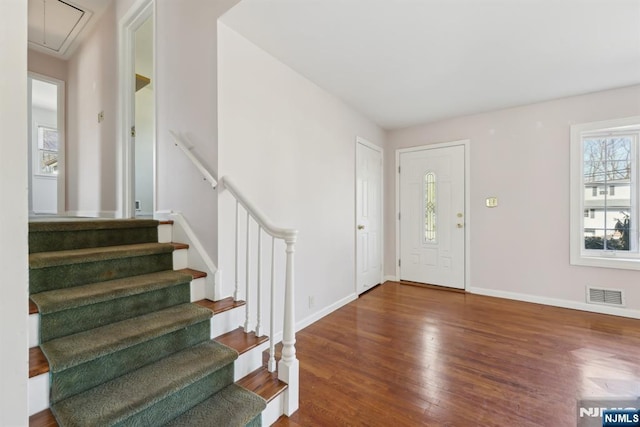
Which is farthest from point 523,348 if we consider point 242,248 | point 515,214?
point 242,248

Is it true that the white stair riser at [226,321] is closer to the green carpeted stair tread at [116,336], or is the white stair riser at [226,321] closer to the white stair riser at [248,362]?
the green carpeted stair tread at [116,336]

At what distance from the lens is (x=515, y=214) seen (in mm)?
3475

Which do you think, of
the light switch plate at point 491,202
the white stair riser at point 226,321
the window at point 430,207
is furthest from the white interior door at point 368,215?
the white stair riser at point 226,321

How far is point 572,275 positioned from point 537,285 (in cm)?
36

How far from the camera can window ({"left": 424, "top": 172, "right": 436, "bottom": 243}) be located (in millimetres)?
4016

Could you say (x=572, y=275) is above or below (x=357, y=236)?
below

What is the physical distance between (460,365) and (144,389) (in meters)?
2.01

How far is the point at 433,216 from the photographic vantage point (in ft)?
13.2

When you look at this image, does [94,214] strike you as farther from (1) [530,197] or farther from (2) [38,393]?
(1) [530,197]

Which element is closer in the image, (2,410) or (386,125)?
(2,410)

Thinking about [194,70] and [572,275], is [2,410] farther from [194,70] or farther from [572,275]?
[572,275]

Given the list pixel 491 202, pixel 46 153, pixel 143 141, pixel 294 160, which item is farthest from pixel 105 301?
pixel 46 153

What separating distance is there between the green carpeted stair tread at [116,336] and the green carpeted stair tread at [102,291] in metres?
0.15

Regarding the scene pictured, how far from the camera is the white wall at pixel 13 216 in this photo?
0.77 m
